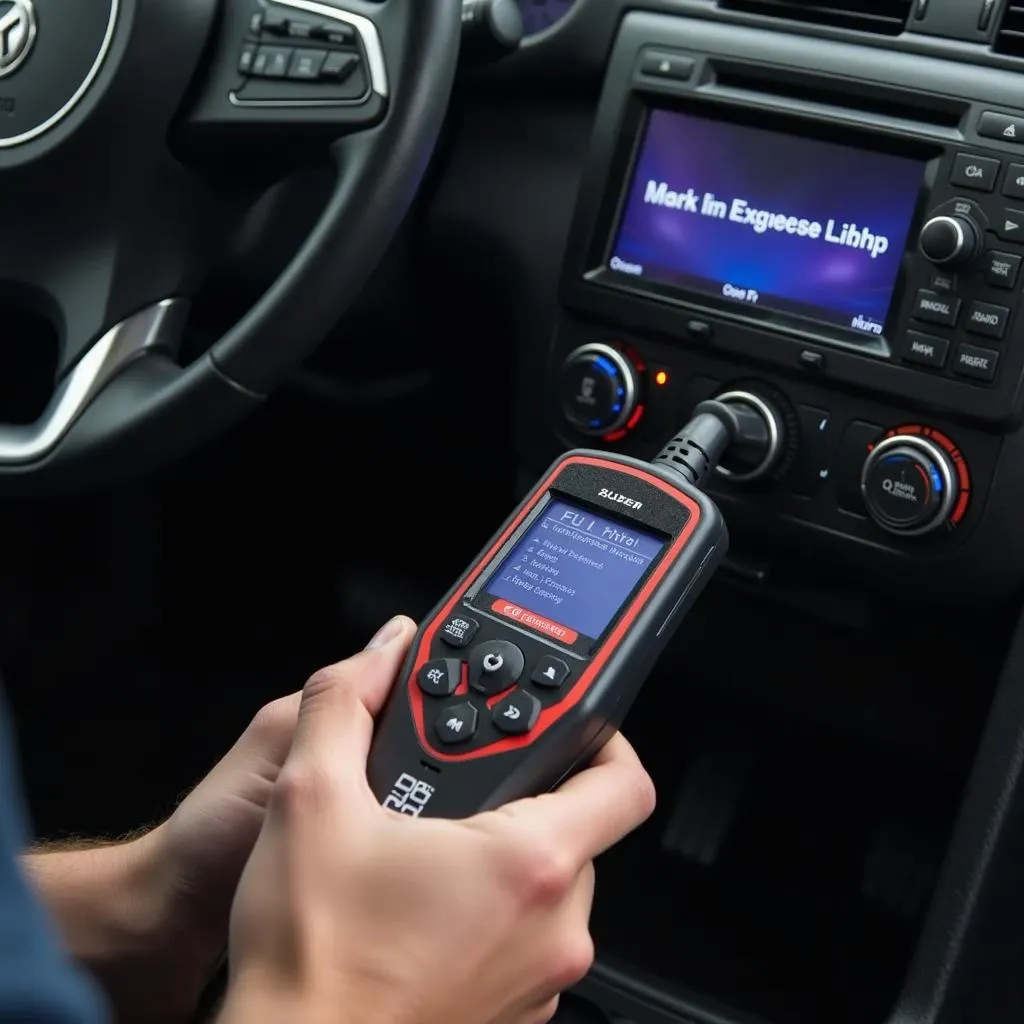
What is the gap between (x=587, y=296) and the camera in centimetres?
107

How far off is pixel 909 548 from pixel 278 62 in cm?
47

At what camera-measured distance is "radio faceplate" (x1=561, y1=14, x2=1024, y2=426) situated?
36.0 inches

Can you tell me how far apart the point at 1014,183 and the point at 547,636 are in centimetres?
40

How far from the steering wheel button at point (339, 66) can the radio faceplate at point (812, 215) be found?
0.20 metres

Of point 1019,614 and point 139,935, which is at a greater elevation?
point 1019,614

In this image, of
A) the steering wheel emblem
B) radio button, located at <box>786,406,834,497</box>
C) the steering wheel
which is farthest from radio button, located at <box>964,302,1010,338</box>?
the steering wheel emblem

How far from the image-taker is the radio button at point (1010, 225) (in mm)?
901

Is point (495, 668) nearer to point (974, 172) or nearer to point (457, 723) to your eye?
point (457, 723)

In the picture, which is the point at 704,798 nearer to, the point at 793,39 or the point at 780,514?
the point at 780,514

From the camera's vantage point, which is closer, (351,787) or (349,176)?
(351,787)

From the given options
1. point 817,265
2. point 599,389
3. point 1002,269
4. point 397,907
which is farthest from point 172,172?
point 397,907

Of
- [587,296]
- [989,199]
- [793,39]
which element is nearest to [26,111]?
[587,296]

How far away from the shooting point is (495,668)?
0.70 meters

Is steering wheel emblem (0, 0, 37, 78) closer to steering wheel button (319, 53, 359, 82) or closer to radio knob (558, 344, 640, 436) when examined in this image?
steering wheel button (319, 53, 359, 82)
